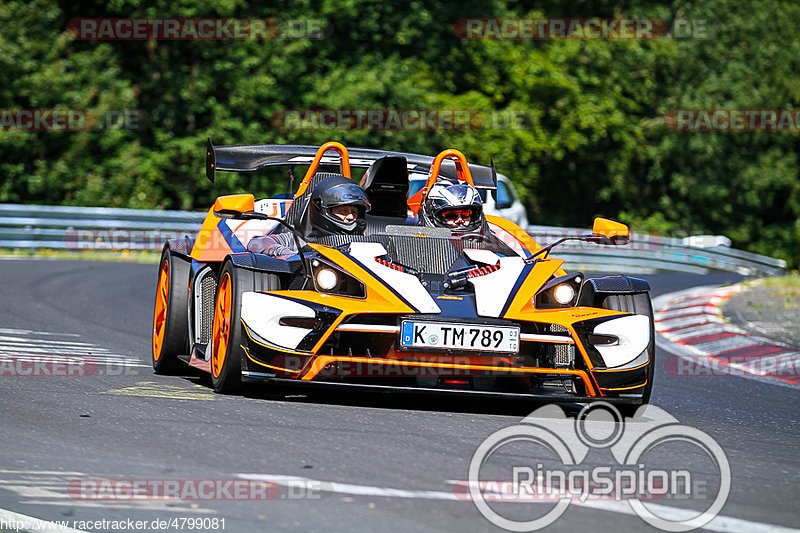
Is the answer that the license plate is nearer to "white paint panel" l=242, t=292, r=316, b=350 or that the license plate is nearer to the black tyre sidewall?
"white paint panel" l=242, t=292, r=316, b=350

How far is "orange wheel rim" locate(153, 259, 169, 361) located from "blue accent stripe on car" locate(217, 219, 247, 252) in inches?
23.1

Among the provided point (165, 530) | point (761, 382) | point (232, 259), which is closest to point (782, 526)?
point (165, 530)

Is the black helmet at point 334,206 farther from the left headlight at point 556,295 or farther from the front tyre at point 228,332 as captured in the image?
the left headlight at point 556,295

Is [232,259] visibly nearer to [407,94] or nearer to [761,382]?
[761,382]

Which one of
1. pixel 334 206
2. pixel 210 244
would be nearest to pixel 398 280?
pixel 334 206

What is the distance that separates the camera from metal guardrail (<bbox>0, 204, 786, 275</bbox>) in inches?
843

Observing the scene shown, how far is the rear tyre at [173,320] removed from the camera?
8445 millimetres

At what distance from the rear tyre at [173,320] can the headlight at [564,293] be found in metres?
2.58

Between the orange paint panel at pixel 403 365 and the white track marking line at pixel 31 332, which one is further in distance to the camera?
the white track marking line at pixel 31 332

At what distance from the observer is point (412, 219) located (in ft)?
28.6

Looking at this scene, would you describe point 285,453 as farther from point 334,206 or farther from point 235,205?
point 334,206

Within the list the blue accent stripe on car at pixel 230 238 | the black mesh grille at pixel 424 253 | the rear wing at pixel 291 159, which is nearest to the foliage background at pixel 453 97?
the rear wing at pixel 291 159

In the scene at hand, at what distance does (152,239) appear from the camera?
2270 cm

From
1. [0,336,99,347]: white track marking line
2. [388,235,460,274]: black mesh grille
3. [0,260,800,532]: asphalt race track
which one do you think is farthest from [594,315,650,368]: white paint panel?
[0,336,99,347]: white track marking line
